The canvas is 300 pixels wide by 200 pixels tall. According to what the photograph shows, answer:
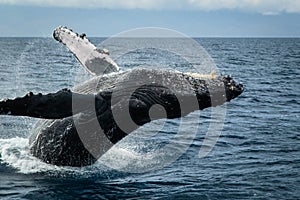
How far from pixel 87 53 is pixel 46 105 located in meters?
3.33

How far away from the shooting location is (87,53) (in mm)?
9133

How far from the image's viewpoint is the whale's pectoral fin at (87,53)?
8641 mm

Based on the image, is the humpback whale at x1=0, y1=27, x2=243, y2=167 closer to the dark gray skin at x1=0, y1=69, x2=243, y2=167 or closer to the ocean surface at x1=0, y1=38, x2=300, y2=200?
the dark gray skin at x1=0, y1=69, x2=243, y2=167

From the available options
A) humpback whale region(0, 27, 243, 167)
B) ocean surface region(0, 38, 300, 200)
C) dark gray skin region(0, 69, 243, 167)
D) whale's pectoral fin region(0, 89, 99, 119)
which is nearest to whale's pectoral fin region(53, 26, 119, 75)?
humpback whale region(0, 27, 243, 167)

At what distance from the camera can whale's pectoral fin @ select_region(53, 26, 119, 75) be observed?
8641mm

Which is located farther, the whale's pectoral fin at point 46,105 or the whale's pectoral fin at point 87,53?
the whale's pectoral fin at point 87,53

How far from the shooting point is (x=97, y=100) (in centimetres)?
654

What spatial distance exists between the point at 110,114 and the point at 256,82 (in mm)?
20135

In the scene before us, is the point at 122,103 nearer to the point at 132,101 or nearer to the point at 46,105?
the point at 132,101

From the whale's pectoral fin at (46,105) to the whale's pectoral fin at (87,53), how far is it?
241 cm

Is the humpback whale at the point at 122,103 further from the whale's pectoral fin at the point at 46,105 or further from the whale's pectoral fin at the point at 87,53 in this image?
the whale's pectoral fin at the point at 87,53

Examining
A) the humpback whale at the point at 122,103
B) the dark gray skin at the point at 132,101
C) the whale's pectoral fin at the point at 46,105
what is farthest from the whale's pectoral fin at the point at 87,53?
the whale's pectoral fin at the point at 46,105

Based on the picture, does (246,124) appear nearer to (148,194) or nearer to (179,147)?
(179,147)

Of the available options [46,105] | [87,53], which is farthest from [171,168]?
[46,105]
